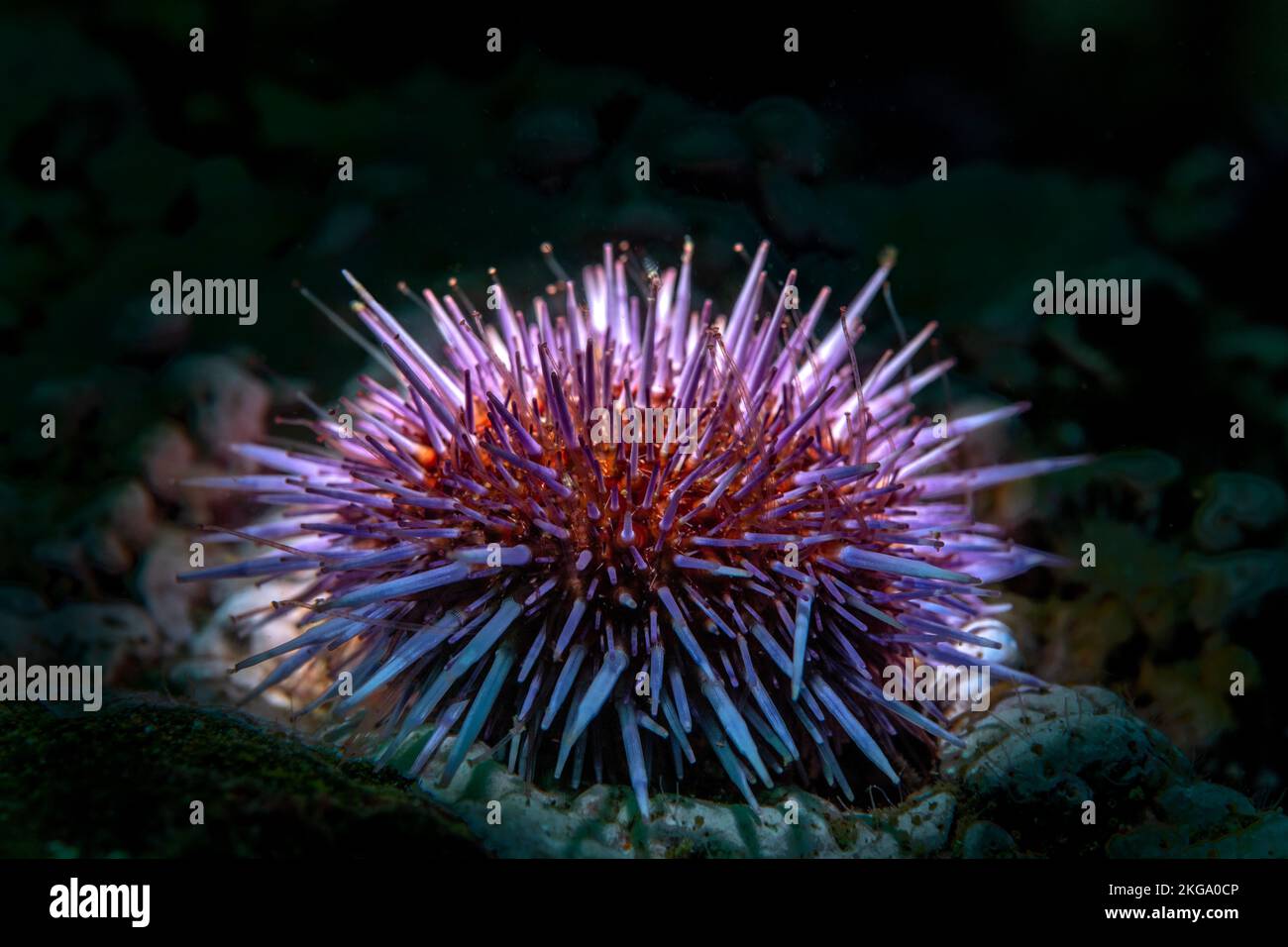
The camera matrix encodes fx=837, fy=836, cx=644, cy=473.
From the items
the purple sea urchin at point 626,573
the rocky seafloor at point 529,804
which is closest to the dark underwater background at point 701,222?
the rocky seafloor at point 529,804

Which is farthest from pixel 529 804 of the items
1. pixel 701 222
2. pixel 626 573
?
pixel 701 222

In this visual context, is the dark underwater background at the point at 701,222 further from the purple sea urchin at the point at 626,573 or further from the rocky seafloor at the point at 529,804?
the purple sea urchin at the point at 626,573

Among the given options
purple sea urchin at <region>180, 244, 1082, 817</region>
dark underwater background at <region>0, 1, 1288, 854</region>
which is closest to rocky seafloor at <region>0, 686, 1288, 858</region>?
purple sea urchin at <region>180, 244, 1082, 817</region>

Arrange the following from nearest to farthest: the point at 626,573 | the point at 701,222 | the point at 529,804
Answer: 1. the point at 529,804
2. the point at 626,573
3. the point at 701,222

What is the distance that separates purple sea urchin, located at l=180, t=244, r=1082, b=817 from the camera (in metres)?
1.94

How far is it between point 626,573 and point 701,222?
1.61 m

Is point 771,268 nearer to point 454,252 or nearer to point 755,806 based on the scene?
point 454,252

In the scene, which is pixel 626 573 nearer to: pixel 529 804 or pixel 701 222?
pixel 529 804

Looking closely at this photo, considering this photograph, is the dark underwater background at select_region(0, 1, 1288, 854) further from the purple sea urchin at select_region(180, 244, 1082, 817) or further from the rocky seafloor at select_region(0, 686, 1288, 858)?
the purple sea urchin at select_region(180, 244, 1082, 817)

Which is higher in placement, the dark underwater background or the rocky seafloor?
the dark underwater background

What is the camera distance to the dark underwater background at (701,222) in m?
2.85

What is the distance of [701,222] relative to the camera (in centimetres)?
307

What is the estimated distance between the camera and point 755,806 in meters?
1.94

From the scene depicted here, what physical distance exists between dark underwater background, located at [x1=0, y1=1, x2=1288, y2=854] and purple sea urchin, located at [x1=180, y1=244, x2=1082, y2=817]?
855 millimetres
